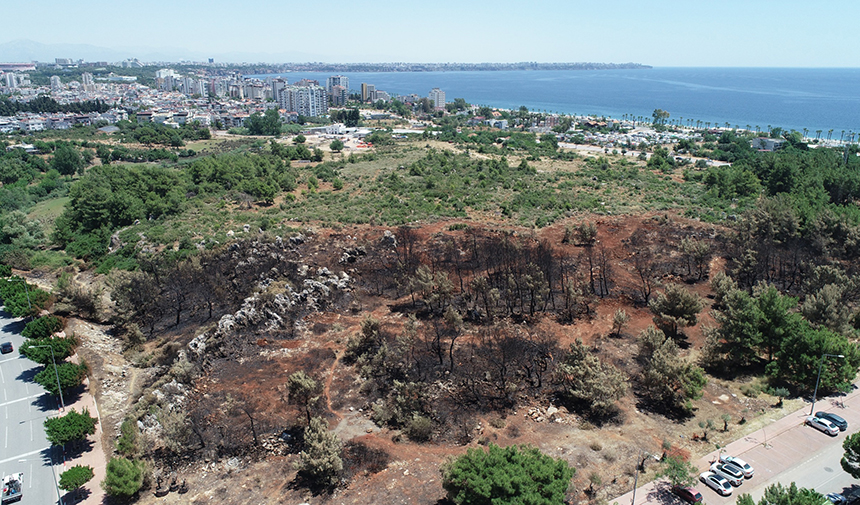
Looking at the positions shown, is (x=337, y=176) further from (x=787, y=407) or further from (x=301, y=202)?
(x=787, y=407)

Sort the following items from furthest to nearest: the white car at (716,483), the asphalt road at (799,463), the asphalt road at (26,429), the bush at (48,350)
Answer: the bush at (48,350) → the asphalt road at (26,429) → the asphalt road at (799,463) → the white car at (716,483)

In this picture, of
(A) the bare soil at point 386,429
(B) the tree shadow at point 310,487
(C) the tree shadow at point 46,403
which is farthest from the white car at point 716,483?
(C) the tree shadow at point 46,403

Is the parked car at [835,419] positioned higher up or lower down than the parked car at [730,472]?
higher up

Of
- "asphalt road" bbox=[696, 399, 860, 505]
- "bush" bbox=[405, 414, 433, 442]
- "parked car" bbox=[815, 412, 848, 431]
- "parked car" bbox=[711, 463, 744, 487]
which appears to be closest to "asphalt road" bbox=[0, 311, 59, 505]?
"bush" bbox=[405, 414, 433, 442]

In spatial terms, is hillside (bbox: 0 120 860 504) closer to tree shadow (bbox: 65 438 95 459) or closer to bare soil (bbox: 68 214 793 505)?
bare soil (bbox: 68 214 793 505)

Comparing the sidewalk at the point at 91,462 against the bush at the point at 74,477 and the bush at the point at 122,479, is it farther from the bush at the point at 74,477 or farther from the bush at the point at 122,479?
the bush at the point at 122,479

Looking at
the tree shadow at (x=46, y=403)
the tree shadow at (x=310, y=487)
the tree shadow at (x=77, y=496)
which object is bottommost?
the tree shadow at (x=46, y=403)

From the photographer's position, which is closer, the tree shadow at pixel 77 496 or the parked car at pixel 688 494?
the parked car at pixel 688 494
